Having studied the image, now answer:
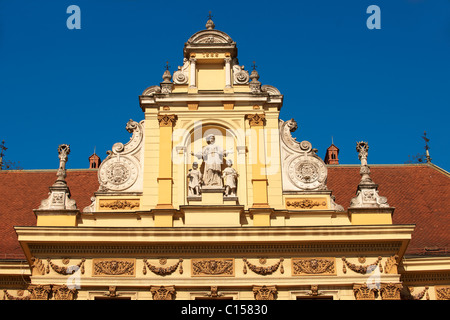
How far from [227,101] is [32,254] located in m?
6.60

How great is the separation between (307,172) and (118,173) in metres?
5.05

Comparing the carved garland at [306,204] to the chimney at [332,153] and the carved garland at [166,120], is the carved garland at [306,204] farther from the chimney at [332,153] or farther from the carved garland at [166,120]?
the chimney at [332,153]

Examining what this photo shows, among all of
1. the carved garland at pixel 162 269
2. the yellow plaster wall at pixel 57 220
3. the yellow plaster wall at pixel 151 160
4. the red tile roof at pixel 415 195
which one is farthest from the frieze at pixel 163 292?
the red tile roof at pixel 415 195

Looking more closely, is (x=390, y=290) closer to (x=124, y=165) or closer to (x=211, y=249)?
(x=211, y=249)

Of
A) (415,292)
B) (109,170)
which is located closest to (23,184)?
(109,170)

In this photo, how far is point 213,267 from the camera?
713 inches

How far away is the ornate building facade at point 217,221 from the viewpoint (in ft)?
59.1

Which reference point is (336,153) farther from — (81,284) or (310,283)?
(81,284)

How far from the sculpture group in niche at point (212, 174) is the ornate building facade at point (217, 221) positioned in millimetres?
31

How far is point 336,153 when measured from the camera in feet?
96.1

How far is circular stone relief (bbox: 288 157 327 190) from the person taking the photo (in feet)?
63.6

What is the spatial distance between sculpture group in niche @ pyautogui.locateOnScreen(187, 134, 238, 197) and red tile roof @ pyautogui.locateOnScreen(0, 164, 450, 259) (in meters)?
4.42

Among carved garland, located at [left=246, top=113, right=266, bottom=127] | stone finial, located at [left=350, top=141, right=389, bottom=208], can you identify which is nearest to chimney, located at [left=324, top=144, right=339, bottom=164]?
carved garland, located at [left=246, top=113, right=266, bottom=127]
